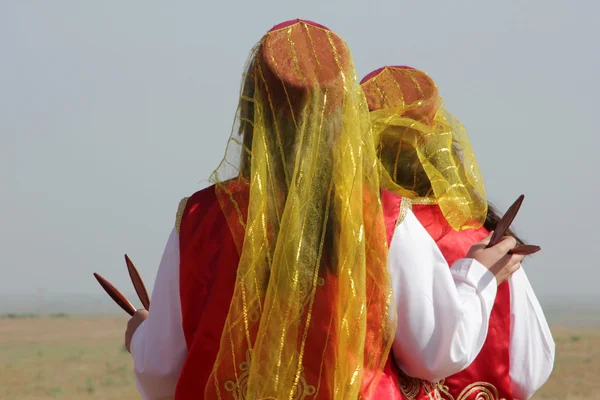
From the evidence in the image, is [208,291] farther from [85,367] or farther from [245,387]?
[85,367]

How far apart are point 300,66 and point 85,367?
18774 mm

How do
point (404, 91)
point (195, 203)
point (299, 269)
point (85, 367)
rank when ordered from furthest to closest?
point (85, 367)
point (404, 91)
point (195, 203)
point (299, 269)

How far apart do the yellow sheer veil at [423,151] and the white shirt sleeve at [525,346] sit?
0.28 metres

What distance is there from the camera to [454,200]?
10.7 ft

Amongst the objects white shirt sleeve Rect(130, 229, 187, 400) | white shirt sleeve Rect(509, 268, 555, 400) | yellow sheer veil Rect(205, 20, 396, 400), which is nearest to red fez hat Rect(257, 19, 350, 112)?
yellow sheer veil Rect(205, 20, 396, 400)

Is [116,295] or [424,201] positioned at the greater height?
[424,201]

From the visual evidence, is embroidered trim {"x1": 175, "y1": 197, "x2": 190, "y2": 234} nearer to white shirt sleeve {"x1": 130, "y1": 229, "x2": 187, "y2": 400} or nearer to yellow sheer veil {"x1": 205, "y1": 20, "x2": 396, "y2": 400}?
white shirt sleeve {"x1": 130, "y1": 229, "x2": 187, "y2": 400}

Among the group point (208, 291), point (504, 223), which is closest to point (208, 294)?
point (208, 291)

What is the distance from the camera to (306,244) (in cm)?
270

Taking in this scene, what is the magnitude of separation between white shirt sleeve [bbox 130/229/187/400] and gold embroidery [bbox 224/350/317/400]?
25 cm

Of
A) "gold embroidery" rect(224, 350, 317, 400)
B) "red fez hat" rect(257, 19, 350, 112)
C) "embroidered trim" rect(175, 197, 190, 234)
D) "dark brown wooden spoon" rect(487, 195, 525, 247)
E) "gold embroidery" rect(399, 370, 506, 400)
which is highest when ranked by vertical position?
"red fez hat" rect(257, 19, 350, 112)

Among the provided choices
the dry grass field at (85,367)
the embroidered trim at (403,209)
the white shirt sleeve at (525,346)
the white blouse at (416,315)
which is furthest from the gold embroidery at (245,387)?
the dry grass field at (85,367)

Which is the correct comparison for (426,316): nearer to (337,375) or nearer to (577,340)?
(337,375)

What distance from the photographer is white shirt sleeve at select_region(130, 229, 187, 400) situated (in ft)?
9.42
